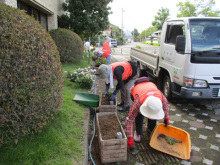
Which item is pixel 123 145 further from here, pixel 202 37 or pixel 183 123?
pixel 202 37

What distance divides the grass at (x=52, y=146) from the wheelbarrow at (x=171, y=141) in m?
1.18

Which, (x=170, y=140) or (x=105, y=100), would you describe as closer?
(x=170, y=140)

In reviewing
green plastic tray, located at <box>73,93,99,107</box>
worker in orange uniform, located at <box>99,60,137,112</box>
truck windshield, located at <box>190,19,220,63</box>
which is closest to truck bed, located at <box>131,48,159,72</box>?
truck windshield, located at <box>190,19,220,63</box>

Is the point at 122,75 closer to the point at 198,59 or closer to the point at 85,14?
the point at 198,59

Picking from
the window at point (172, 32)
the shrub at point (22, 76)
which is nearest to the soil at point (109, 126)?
the shrub at point (22, 76)

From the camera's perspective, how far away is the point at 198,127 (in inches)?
147

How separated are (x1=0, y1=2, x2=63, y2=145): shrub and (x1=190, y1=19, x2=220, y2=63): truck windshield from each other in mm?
3140

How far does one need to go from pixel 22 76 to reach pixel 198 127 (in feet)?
11.4

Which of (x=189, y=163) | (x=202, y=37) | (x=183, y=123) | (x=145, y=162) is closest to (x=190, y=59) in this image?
(x=202, y=37)

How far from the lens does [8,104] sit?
192 centimetres

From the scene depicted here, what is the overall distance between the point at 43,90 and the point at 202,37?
3.72 metres

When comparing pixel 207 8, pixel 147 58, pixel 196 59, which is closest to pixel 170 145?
pixel 196 59

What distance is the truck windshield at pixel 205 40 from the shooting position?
3.90 metres

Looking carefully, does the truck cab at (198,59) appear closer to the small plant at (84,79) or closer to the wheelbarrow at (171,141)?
the wheelbarrow at (171,141)
